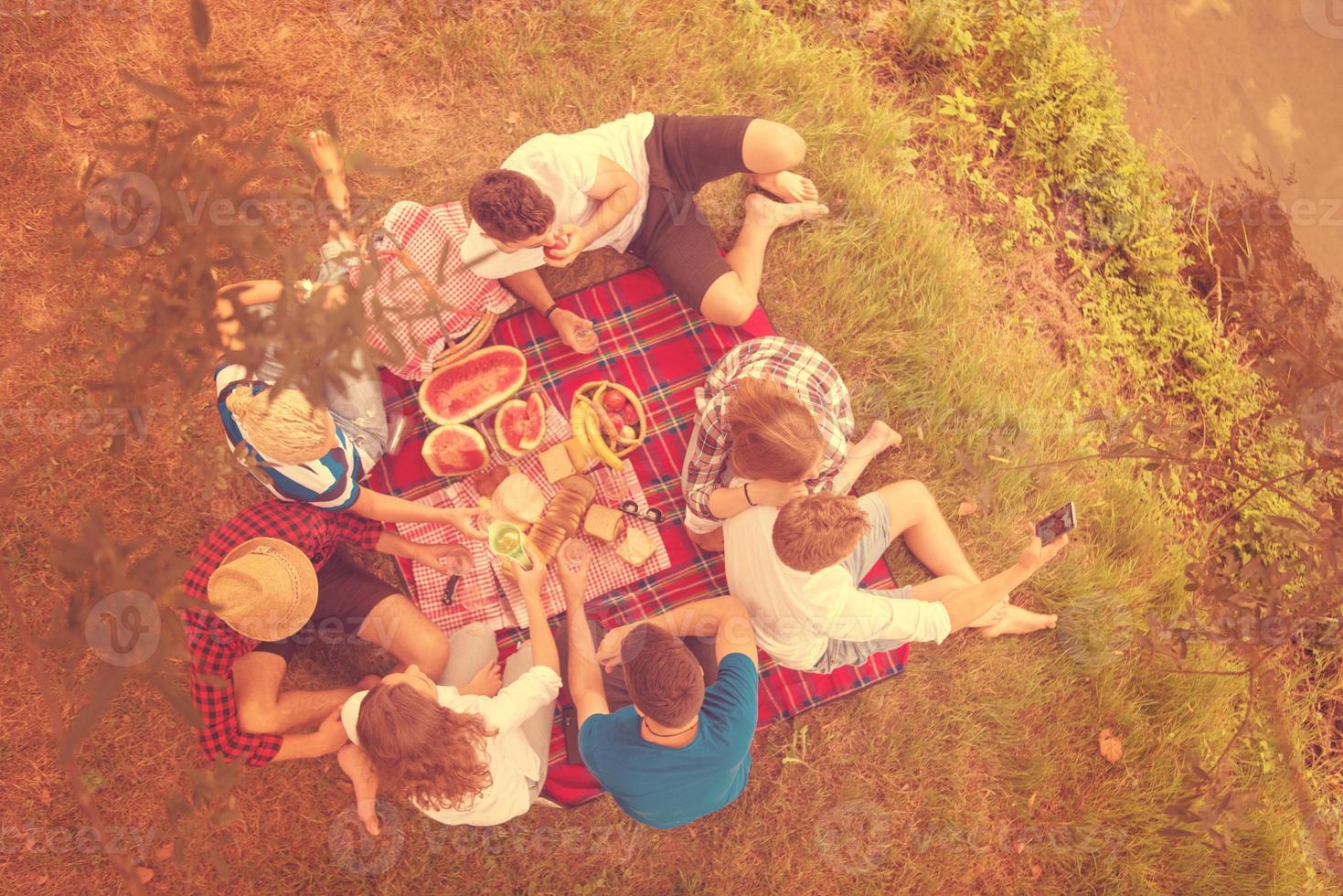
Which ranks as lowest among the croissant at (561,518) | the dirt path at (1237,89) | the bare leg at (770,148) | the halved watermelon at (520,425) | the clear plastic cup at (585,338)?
the croissant at (561,518)

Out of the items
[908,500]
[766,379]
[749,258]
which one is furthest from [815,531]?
[749,258]

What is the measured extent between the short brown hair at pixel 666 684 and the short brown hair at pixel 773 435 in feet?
2.86

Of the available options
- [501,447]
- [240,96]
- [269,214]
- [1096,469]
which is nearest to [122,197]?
[501,447]

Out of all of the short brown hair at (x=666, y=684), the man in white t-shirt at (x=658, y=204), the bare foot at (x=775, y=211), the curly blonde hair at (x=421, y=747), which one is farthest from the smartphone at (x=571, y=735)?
the bare foot at (x=775, y=211)

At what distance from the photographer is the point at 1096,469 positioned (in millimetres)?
4949

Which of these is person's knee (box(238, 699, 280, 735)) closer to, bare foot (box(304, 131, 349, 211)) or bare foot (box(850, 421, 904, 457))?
bare foot (box(304, 131, 349, 211))

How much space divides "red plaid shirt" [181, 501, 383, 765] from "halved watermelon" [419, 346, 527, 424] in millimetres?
774

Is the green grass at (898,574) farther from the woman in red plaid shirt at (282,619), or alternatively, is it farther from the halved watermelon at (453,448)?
the halved watermelon at (453,448)

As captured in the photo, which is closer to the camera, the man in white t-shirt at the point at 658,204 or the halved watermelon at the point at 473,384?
the man in white t-shirt at the point at 658,204

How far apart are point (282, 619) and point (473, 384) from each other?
1578 millimetres

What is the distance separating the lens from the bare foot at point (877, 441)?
4.58 m

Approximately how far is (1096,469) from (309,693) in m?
4.78

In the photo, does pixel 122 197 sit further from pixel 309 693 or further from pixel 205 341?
pixel 309 693

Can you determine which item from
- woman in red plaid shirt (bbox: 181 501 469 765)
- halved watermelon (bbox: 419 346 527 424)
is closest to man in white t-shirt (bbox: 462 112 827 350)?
halved watermelon (bbox: 419 346 527 424)
